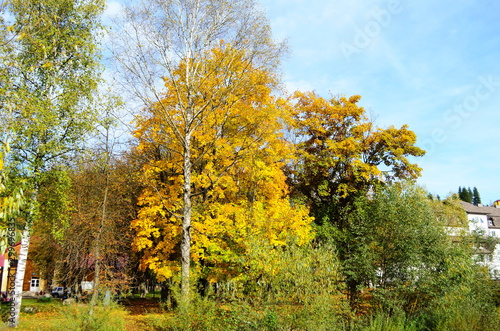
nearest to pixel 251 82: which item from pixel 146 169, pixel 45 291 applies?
pixel 146 169

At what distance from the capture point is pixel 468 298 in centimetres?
1435

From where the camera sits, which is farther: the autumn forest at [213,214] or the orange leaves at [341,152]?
the orange leaves at [341,152]

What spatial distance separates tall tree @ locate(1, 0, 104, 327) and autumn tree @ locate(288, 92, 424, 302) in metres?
13.3

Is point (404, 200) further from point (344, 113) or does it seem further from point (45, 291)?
point (45, 291)

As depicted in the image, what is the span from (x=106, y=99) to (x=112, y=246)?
9.03 metres

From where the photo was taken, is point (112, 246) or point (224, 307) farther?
point (112, 246)

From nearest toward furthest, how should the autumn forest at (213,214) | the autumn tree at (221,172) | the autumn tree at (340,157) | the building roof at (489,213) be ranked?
the autumn forest at (213,214)
the autumn tree at (221,172)
the autumn tree at (340,157)
the building roof at (489,213)

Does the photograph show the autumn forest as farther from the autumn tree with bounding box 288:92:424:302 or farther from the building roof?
the building roof

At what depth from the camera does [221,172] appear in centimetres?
1830

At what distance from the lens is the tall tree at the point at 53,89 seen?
13.5 metres

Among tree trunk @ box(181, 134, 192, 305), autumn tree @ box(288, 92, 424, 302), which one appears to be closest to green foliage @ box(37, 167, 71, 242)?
tree trunk @ box(181, 134, 192, 305)

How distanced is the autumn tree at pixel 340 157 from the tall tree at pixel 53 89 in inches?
525

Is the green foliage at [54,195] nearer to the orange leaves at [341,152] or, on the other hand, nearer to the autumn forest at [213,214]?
the autumn forest at [213,214]

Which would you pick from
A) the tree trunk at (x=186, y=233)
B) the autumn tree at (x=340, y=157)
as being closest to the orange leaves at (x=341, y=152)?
the autumn tree at (x=340, y=157)
